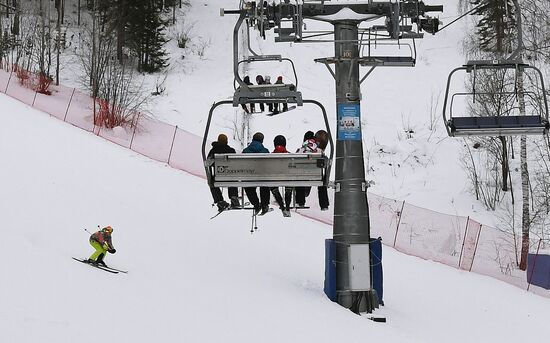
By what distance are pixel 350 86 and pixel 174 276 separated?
4.50m

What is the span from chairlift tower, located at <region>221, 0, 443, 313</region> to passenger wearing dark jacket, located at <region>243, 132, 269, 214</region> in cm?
127

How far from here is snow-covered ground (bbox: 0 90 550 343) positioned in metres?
7.62

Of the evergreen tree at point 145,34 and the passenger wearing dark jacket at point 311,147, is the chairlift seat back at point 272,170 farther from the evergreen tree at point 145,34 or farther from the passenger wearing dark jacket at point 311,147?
the evergreen tree at point 145,34

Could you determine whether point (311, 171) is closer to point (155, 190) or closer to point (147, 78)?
point (155, 190)

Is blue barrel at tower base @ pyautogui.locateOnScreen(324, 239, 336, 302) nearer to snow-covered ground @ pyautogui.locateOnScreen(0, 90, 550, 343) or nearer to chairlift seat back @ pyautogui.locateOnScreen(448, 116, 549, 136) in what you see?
snow-covered ground @ pyautogui.locateOnScreen(0, 90, 550, 343)

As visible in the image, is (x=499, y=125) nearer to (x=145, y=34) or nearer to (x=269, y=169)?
(x=269, y=169)

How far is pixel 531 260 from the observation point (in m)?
17.6

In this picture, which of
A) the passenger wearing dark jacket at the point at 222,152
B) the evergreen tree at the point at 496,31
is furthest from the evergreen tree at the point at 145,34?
the passenger wearing dark jacket at the point at 222,152

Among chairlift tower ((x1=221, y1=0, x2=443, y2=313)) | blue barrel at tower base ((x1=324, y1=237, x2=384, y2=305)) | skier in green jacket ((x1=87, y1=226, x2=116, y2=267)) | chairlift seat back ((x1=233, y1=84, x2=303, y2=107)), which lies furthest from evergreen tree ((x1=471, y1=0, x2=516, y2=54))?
skier in green jacket ((x1=87, y1=226, x2=116, y2=267))

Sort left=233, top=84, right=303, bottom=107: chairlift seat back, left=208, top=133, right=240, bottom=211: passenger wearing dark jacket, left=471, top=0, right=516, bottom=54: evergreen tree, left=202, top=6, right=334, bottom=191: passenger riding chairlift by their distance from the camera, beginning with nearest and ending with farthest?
left=233, top=84, right=303, bottom=107: chairlift seat back → left=202, top=6, right=334, bottom=191: passenger riding chairlift → left=208, top=133, right=240, bottom=211: passenger wearing dark jacket → left=471, top=0, right=516, bottom=54: evergreen tree

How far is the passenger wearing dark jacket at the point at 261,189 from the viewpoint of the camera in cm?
1110

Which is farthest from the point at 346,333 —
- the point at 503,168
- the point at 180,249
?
the point at 503,168

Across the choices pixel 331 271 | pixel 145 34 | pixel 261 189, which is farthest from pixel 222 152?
pixel 145 34

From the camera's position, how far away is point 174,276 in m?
10.4
